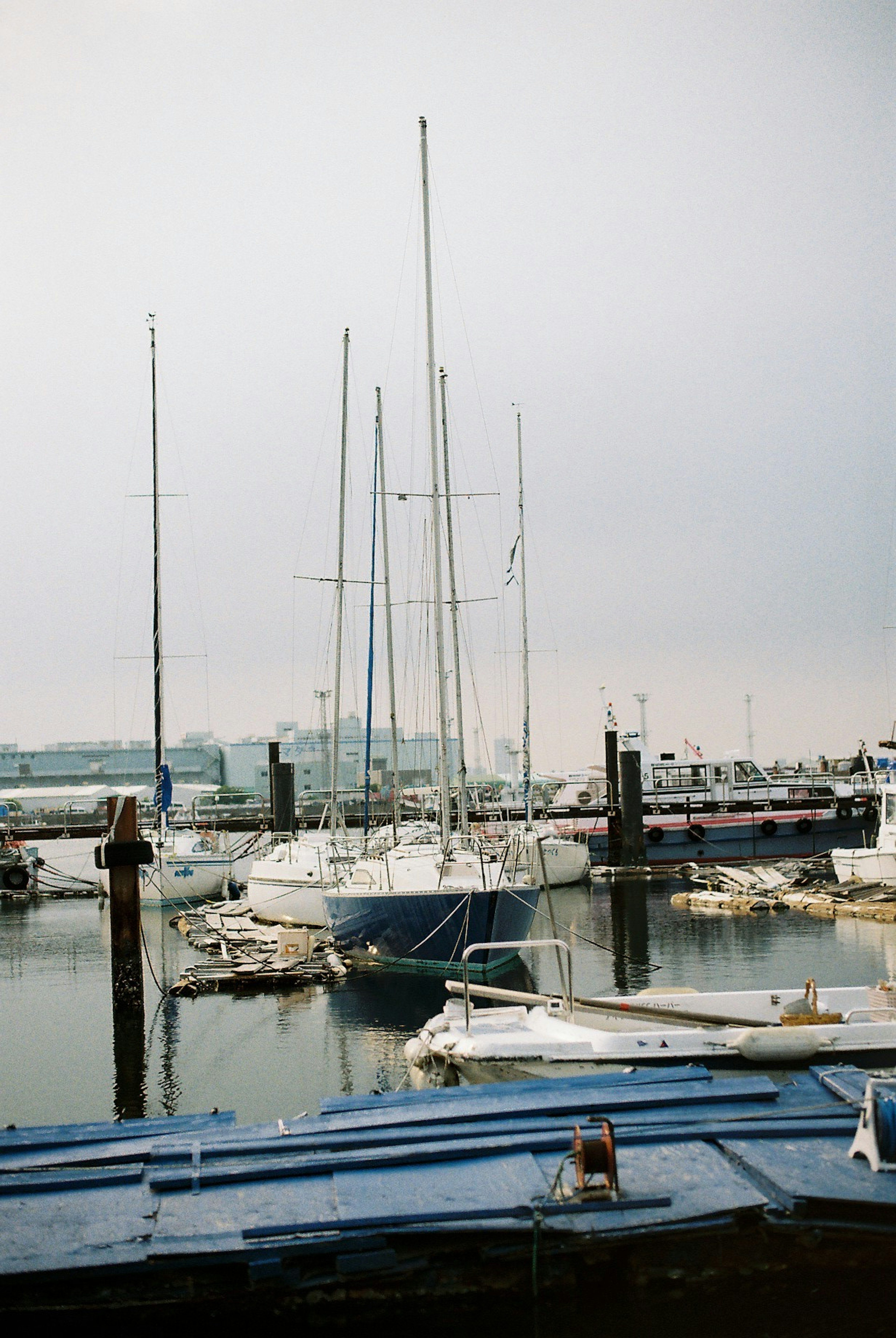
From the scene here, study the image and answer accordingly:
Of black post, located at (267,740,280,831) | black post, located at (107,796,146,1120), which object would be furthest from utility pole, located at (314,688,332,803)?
black post, located at (107,796,146,1120)

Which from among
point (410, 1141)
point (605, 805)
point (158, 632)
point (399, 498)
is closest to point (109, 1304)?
point (410, 1141)

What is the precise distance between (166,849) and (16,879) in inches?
386

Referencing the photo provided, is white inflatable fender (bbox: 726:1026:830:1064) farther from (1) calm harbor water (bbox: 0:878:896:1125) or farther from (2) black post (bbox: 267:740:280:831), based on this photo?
(2) black post (bbox: 267:740:280:831)

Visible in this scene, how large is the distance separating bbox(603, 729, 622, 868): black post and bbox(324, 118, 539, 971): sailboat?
2428 cm

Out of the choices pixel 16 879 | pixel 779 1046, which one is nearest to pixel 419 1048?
pixel 779 1046

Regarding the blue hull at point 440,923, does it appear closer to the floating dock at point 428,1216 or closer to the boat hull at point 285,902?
the boat hull at point 285,902

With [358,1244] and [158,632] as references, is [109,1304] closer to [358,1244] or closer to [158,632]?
[358,1244]

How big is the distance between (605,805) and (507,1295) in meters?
49.2

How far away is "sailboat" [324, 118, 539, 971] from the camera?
22.7 meters

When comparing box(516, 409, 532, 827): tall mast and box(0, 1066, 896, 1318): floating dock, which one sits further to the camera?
box(516, 409, 532, 827): tall mast

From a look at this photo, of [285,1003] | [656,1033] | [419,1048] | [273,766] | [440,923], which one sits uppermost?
[273,766]

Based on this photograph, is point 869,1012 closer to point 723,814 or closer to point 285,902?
point 285,902

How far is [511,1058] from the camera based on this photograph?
1209 cm

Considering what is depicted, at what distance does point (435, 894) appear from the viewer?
23000 mm
